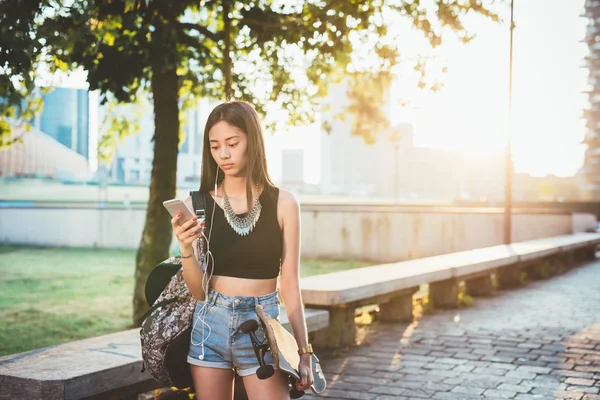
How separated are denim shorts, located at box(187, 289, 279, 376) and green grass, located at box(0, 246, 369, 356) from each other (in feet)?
22.3

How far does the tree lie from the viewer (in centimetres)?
813

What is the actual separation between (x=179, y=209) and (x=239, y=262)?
0.41 metres

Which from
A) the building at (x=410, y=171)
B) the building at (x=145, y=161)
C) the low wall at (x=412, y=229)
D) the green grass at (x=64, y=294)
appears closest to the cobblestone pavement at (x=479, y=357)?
the green grass at (x=64, y=294)

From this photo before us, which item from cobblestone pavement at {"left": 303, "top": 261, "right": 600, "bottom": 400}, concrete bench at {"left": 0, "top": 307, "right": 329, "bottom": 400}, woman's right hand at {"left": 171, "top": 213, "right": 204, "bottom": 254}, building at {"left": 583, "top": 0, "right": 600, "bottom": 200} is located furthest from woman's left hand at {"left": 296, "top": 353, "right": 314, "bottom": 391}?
building at {"left": 583, "top": 0, "right": 600, "bottom": 200}

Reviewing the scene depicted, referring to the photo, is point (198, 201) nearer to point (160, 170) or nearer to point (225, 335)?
point (225, 335)

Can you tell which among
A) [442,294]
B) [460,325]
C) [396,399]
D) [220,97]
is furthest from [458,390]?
[220,97]

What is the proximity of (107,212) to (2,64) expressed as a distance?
22.5m

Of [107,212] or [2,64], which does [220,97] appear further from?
[107,212]

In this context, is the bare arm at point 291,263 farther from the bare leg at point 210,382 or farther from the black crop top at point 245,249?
the bare leg at point 210,382

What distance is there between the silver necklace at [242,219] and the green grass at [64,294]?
6.88 m

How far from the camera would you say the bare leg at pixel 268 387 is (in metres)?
3.01

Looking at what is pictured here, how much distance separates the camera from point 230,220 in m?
3.15

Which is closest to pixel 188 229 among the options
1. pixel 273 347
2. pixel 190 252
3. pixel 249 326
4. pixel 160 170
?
pixel 190 252

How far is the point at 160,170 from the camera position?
429 inches
